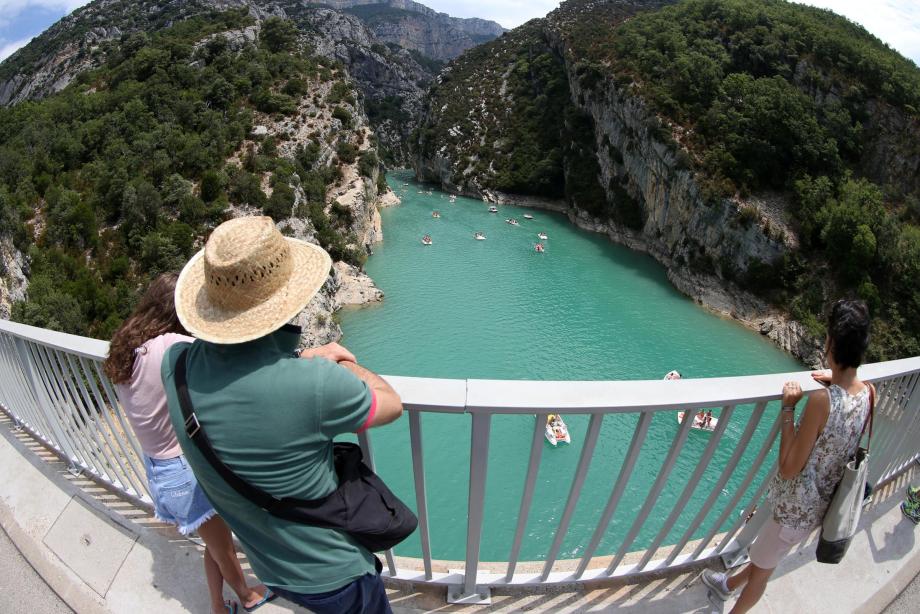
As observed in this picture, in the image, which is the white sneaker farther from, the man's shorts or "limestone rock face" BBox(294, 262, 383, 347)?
"limestone rock face" BBox(294, 262, 383, 347)

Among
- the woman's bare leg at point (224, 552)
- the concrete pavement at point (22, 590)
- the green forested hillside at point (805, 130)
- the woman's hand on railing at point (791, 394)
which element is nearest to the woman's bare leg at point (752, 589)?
the woman's hand on railing at point (791, 394)

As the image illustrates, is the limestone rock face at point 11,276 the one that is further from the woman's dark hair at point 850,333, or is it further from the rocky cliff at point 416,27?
the rocky cliff at point 416,27

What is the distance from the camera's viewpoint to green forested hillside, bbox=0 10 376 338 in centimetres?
1488

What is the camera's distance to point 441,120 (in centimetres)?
4975

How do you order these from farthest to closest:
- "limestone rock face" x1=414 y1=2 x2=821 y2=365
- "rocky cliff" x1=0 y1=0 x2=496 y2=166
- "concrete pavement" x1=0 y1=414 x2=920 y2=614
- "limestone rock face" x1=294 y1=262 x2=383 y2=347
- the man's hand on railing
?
"rocky cliff" x1=0 y1=0 x2=496 y2=166 → "limestone rock face" x1=414 y1=2 x2=821 y2=365 → "limestone rock face" x1=294 y1=262 x2=383 y2=347 → "concrete pavement" x1=0 y1=414 x2=920 y2=614 → the man's hand on railing

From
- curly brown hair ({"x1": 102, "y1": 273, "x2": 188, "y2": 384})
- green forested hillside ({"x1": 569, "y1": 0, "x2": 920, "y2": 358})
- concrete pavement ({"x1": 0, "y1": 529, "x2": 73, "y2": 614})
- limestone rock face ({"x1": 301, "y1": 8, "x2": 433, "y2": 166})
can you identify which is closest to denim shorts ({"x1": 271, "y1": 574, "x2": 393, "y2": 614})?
curly brown hair ({"x1": 102, "y1": 273, "x2": 188, "y2": 384})

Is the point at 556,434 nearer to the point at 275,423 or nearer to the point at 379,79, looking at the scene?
the point at 275,423

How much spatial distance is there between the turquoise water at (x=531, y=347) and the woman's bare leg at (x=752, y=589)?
249 inches

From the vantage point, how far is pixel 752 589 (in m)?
1.85

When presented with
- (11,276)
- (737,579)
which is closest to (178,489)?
(737,579)

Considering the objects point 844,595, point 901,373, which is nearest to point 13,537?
point 844,595

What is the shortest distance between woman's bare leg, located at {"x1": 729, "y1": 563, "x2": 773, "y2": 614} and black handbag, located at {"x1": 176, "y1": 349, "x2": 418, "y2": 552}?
1464 millimetres

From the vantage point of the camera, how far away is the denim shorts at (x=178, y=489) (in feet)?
5.84

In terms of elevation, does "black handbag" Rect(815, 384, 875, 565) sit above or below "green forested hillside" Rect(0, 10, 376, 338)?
above
